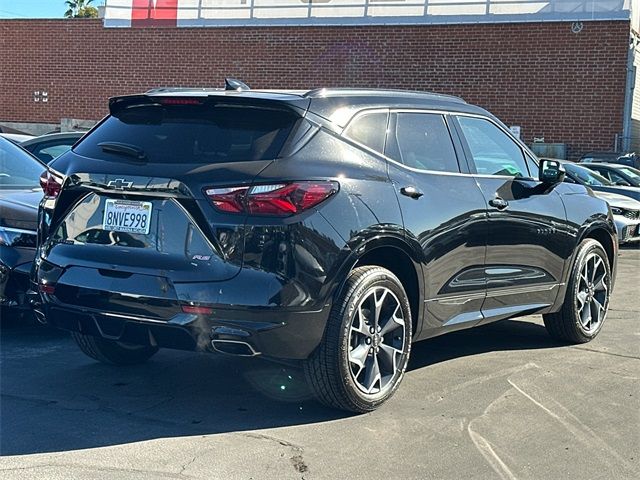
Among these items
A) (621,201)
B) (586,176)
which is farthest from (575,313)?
(586,176)

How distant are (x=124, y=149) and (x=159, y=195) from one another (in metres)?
0.49

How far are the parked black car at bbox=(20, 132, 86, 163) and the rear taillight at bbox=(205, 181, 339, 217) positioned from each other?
19.6 feet

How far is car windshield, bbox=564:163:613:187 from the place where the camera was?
46.1 feet

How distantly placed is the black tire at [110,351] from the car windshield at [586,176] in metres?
9.88

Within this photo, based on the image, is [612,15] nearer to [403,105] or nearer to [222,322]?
[403,105]

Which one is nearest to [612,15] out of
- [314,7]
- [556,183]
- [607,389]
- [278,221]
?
[314,7]

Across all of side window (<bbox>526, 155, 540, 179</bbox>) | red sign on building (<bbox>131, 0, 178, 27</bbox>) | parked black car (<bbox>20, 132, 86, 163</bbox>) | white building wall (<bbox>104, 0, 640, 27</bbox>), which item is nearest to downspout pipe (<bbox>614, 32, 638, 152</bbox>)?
white building wall (<bbox>104, 0, 640, 27</bbox>)

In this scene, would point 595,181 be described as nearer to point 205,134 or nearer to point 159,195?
point 205,134

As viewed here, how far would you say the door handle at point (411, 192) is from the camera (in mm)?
4977

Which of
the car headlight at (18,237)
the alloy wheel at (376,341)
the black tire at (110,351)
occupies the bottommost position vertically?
the black tire at (110,351)

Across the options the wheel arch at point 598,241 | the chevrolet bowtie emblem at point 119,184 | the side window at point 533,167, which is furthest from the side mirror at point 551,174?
the chevrolet bowtie emblem at point 119,184

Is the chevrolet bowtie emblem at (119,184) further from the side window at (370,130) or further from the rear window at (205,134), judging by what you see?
the side window at (370,130)

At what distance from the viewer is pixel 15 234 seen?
609 centimetres

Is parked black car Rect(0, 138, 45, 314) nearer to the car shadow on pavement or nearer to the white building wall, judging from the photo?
the car shadow on pavement
